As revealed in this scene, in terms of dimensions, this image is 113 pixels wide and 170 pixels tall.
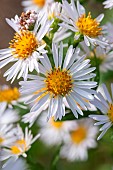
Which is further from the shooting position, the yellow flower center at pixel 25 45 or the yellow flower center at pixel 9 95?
the yellow flower center at pixel 9 95

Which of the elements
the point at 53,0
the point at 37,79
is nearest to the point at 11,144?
the point at 37,79

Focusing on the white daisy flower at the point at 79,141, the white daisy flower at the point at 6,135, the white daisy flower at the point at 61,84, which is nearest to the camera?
the white daisy flower at the point at 61,84

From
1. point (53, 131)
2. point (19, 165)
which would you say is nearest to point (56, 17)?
point (19, 165)

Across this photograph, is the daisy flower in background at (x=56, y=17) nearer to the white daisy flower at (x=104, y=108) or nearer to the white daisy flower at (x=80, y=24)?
the white daisy flower at (x=80, y=24)

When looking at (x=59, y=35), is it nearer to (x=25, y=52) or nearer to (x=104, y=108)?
(x=25, y=52)

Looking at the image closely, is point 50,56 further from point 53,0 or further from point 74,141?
point 74,141

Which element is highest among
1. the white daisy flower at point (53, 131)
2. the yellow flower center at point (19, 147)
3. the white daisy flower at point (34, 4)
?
the white daisy flower at point (34, 4)

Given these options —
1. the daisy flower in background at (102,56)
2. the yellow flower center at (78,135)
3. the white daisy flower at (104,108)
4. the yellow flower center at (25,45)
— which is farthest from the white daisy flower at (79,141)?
the yellow flower center at (25,45)
